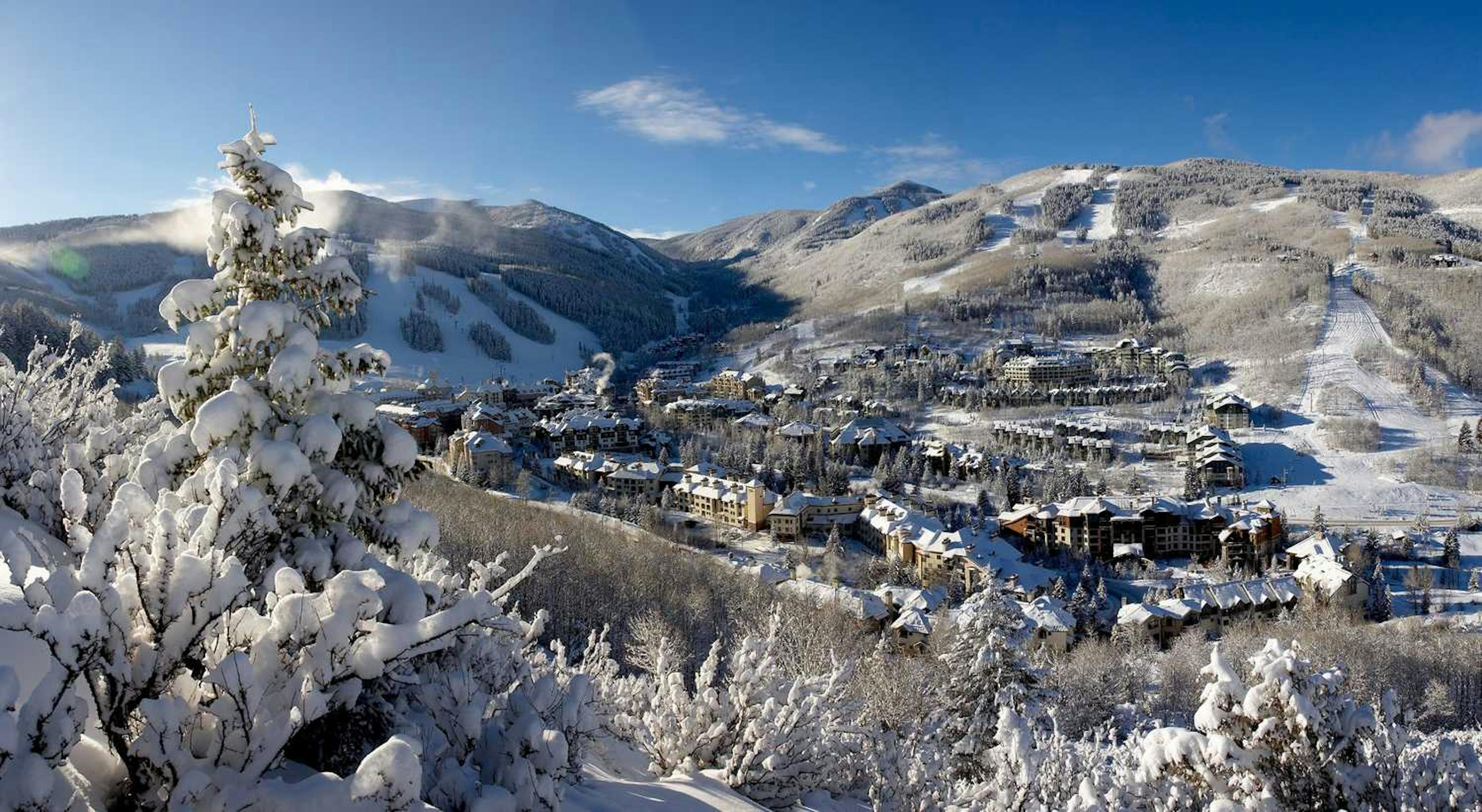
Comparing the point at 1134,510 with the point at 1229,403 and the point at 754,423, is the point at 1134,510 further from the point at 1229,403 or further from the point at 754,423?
the point at 754,423

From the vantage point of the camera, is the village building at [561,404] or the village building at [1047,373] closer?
the village building at [561,404]

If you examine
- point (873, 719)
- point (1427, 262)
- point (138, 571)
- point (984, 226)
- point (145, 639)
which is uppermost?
point (984, 226)

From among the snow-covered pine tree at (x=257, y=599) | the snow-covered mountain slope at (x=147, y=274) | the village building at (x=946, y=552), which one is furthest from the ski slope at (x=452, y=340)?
the snow-covered pine tree at (x=257, y=599)

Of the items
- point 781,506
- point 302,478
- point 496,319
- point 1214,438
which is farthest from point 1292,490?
point 496,319

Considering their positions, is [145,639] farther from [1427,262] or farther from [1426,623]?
[1427,262]

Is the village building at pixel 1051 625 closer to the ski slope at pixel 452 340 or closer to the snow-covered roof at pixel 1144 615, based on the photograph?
the snow-covered roof at pixel 1144 615

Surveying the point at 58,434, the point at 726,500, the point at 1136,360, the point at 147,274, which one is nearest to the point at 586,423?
the point at 726,500

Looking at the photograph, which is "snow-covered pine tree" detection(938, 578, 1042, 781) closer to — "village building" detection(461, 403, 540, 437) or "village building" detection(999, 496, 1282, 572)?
"village building" detection(999, 496, 1282, 572)
